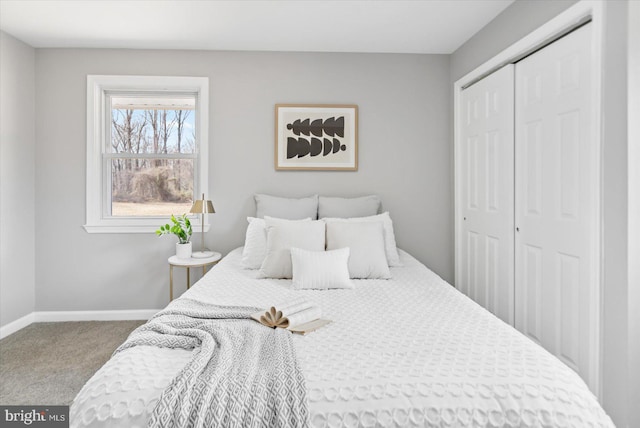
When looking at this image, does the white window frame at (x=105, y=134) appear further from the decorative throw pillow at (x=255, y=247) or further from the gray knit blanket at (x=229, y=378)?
the gray knit blanket at (x=229, y=378)

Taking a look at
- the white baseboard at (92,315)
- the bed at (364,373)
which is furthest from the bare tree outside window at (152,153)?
the bed at (364,373)

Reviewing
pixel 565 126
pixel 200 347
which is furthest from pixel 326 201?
pixel 200 347

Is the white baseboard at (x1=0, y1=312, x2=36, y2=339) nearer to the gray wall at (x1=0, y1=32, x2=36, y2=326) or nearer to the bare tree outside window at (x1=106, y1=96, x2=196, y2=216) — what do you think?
the gray wall at (x1=0, y1=32, x2=36, y2=326)

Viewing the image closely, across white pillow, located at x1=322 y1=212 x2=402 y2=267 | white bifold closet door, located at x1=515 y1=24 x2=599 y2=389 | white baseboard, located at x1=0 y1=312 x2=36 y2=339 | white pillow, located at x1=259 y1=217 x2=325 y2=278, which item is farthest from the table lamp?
white bifold closet door, located at x1=515 y1=24 x2=599 y2=389

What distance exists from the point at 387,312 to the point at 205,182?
2.23 m

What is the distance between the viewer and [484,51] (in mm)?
2898

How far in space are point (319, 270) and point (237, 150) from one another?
1668 mm

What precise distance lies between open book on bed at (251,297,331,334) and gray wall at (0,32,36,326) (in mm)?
2702

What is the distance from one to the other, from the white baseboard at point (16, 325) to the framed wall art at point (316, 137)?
8.55ft

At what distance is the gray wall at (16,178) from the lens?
118 inches

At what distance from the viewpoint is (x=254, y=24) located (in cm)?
285

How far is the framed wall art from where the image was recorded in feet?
11.2

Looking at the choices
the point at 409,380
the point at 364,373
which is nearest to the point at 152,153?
the point at 364,373

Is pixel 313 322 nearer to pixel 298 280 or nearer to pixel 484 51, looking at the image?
pixel 298 280
